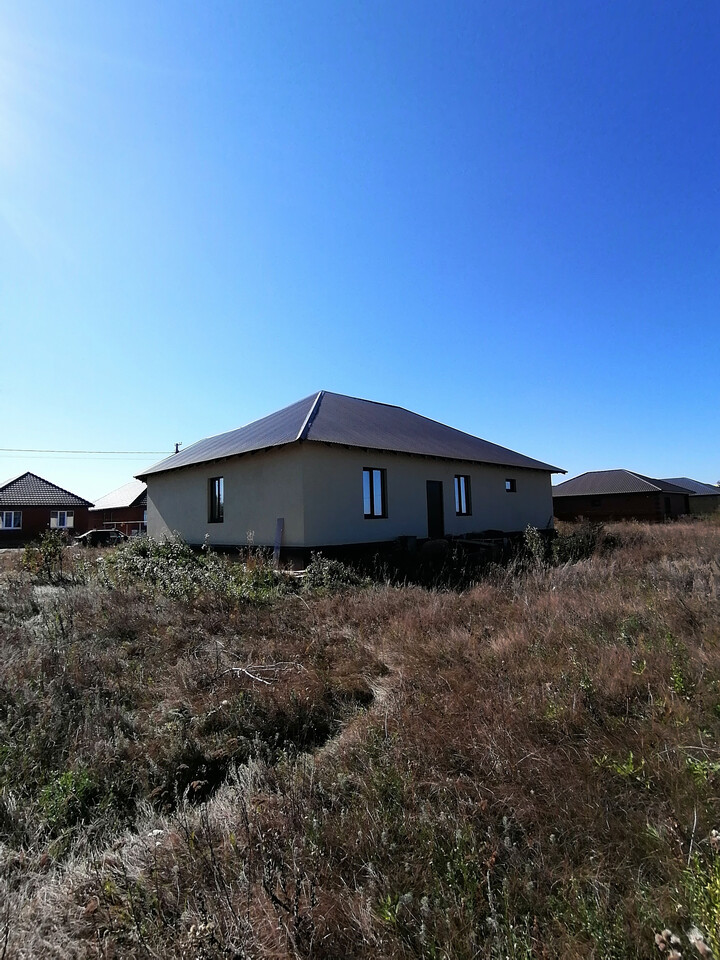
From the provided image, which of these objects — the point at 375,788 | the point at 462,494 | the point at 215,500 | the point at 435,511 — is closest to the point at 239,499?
the point at 215,500

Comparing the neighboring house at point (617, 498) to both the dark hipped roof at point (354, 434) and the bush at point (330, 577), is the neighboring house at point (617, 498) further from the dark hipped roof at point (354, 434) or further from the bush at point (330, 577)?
the bush at point (330, 577)

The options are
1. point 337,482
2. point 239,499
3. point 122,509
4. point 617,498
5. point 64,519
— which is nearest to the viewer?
point 337,482

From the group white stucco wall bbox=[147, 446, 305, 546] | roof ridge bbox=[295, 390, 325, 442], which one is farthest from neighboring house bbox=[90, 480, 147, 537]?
roof ridge bbox=[295, 390, 325, 442]

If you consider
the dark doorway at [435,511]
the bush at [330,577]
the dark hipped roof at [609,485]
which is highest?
the dark hipped roof at [609,485]

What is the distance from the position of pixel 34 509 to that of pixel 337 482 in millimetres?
28929

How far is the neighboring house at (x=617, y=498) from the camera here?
36.7 m

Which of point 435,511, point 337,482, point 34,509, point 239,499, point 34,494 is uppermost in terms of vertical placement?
point 34,494

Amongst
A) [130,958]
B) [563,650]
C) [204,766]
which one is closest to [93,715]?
[204,766]

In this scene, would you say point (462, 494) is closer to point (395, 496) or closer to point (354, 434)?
point (395, 496)

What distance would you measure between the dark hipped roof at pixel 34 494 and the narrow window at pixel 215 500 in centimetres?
2342

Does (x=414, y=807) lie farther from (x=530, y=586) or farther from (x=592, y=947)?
(x=530, y=586)

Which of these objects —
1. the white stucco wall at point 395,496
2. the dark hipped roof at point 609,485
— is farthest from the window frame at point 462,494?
the dark hipped roof at point 609,485

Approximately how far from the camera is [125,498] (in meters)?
37.4

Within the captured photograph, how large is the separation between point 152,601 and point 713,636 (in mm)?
7367
